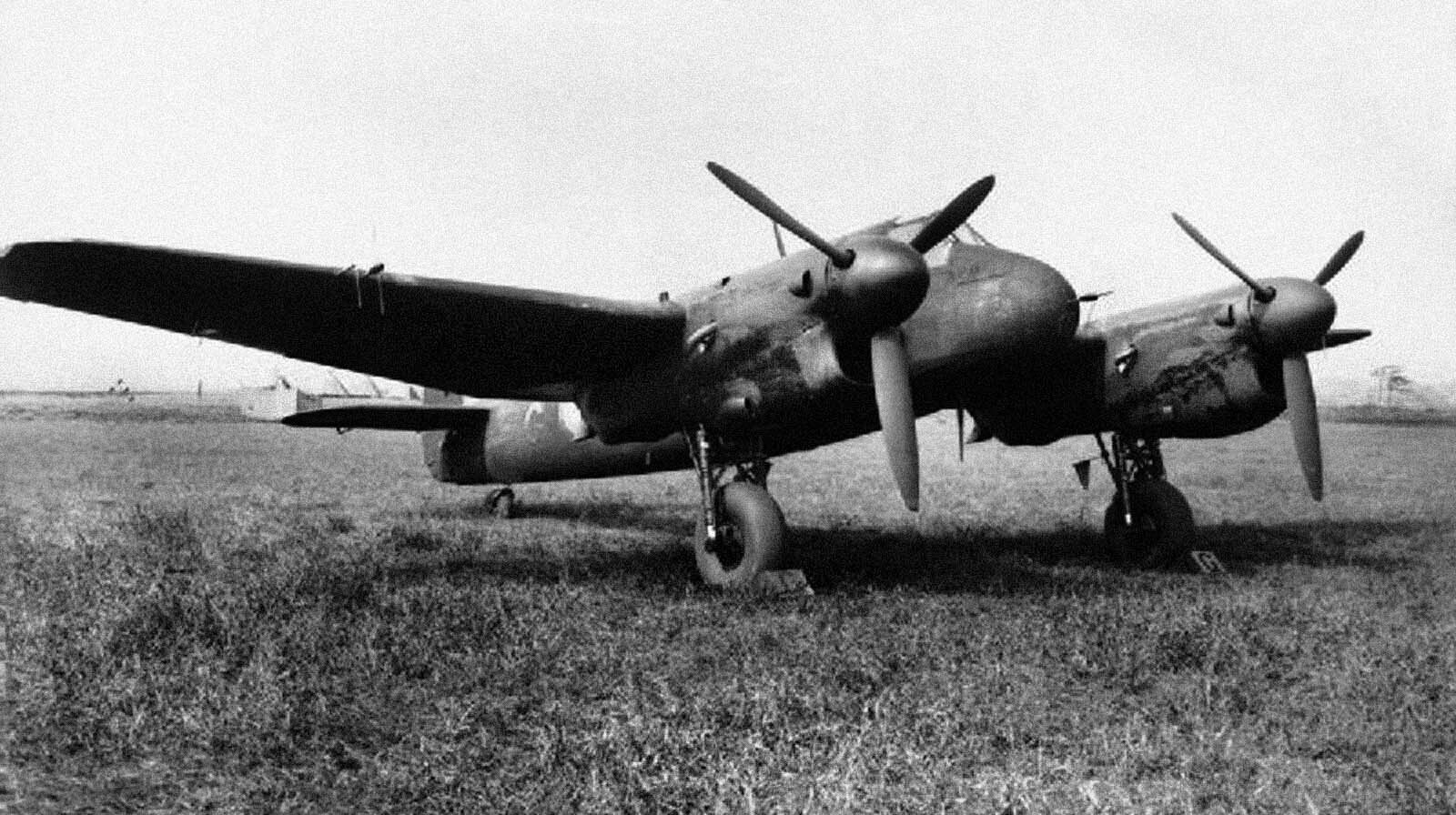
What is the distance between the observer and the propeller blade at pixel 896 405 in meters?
7.32

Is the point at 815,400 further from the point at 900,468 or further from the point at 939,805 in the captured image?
the point at 939,805

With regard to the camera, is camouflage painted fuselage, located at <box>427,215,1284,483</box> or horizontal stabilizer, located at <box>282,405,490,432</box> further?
horizontal stabilizer, located at <box>282,405,490,432</box>

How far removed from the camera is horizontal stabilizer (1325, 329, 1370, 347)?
10.8 metres

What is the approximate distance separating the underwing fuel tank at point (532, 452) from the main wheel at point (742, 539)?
8.60 ft

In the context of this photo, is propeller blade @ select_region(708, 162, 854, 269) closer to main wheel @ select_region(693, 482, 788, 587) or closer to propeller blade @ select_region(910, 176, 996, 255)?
propeller blade @ select_region(910, 176, 996, 255)

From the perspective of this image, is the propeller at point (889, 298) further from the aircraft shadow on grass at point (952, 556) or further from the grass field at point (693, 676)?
the aircraft shadow on grass at point (952, 556)

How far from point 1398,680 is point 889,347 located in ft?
12.1

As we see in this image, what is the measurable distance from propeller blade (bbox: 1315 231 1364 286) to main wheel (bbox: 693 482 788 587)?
21.0 feet

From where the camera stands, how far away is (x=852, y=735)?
4.18 m

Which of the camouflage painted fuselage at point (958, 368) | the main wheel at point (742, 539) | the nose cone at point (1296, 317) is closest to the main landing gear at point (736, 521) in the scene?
the main wheel at point (742, 539)

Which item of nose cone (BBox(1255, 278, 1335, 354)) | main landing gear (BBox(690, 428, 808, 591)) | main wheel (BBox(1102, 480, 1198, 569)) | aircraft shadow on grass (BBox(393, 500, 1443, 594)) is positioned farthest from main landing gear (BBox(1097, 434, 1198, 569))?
main landing gear (BBox(690, 428, 808, 591))

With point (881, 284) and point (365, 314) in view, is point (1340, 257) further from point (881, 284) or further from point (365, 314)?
Answer: point (365, 314)

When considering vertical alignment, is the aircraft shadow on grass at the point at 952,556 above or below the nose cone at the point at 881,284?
below

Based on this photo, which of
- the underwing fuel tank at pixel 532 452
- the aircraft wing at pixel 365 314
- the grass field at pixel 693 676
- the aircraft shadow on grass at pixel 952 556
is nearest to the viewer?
the grass field at pixel 693 676
